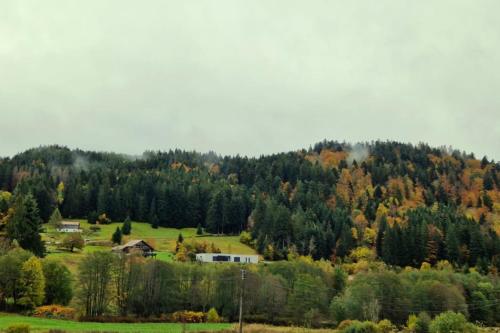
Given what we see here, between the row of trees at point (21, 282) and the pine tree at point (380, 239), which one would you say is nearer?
the row of trees at point (21, 282)

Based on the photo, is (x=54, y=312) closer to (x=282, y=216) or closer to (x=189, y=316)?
(x=189, y=316)

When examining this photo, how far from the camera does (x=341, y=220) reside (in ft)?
505

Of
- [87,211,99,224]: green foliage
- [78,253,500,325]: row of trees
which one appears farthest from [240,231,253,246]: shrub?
[78,253,500,325]: row of trees

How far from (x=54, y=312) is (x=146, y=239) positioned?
74.8 meters

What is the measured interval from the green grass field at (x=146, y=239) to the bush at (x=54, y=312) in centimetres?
2774

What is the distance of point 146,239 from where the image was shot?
143 meters

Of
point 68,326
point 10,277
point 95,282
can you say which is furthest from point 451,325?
point 10,277

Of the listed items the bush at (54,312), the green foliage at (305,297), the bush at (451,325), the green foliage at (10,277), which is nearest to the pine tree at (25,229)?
the green foliage at (10,277)

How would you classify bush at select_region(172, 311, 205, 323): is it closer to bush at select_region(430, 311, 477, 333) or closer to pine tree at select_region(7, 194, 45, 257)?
pine tree at select_region(7, 194, 45, 257)

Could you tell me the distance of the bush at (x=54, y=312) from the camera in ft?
219

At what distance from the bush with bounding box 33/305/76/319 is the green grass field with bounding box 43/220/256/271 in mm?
27743

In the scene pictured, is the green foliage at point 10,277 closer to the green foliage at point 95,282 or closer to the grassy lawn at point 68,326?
the grassy lawn at point 68,326

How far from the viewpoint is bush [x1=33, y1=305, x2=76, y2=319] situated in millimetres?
66750

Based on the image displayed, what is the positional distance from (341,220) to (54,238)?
257 ft
